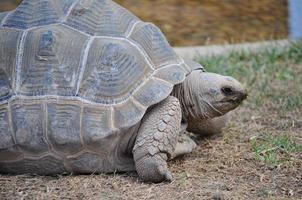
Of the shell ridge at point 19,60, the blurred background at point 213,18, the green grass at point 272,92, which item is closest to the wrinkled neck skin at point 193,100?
the green grass at point 272,92

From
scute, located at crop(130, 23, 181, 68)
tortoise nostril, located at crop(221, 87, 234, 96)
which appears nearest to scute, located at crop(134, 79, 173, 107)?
scute, located at crop(130, 23, 181, 68)

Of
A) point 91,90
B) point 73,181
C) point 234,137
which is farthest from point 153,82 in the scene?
point 234,137

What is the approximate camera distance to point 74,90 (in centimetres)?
353

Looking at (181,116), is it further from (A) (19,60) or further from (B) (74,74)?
(A) (19,60)

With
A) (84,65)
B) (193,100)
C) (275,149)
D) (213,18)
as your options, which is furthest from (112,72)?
(213,18)

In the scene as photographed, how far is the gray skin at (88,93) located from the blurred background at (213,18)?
16.2 feet

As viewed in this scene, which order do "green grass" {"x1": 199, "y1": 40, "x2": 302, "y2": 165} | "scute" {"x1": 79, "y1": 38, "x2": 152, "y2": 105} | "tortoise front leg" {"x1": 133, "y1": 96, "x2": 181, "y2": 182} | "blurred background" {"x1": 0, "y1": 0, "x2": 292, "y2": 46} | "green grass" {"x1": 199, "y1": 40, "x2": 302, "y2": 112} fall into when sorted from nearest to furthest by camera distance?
"tortoise front leg" {"x1": 133, "y1": 96, "x2": 181, "y2": 182}, "scute" {"x1": 79, "y1": 38, "x2": 152, "y2": 105}, "green grass" {"x1": 199, "y1": 40, "x2": 302, "y2": 165}, "green grass" {"x1": 199, "y1": 40, "x2": 302, "y2": 112}, "blurred background" {"x1": 0, "y1": 0, "x2": 292, "y2": 46}

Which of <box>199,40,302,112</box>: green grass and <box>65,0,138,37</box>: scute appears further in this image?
<box>199,40,302,112</box>: green grass

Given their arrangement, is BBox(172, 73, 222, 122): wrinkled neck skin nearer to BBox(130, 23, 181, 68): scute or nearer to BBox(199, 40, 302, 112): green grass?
BBox(130, 23, 181, 68): scute

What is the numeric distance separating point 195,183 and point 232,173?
0.30 meters

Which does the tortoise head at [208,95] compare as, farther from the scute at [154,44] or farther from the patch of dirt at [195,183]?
the patch of dirt at [195,183]

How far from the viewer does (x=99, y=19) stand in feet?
12.4

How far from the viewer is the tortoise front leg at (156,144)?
3.43 metres

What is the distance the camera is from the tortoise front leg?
3.43 m
